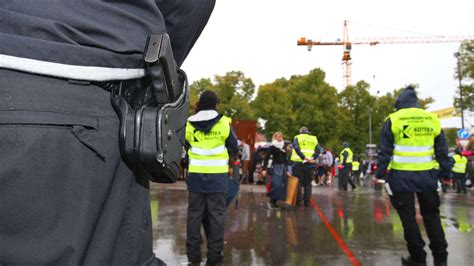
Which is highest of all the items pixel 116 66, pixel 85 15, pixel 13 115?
Answer: pixel 85 15

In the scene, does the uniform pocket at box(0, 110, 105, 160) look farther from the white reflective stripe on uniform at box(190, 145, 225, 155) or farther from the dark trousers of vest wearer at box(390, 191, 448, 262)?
the dark trousers of vest wearer at box(390, 191, 448, 262)

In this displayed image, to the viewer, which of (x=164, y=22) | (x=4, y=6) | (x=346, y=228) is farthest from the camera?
(x=346, y=228)

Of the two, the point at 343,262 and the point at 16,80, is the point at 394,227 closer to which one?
the point at 343,262

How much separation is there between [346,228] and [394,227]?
847 millimetres

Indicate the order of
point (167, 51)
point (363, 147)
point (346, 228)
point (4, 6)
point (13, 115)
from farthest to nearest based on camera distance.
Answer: point (363, 147) < point (346, 228) < point (167, 51) < point (4, 6) < point (13, 115)

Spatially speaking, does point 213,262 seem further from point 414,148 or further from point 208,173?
point 414,148

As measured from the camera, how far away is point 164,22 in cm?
134

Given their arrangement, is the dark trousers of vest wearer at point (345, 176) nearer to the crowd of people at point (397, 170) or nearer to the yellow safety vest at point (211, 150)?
the crowd of people at point (397, 170)

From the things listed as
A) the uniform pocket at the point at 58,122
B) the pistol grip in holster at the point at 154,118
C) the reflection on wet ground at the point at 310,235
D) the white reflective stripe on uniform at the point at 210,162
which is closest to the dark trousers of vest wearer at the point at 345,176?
the reflection on wet ground at the point at 310,235

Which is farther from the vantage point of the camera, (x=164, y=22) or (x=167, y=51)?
(x=164, y=22)

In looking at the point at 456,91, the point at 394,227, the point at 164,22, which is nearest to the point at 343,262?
the point at 394,227

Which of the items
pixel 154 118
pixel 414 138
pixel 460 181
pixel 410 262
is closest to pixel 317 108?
pixel 460 181

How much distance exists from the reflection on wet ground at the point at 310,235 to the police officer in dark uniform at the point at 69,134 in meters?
3.75

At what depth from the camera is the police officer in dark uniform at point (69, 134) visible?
97cm
